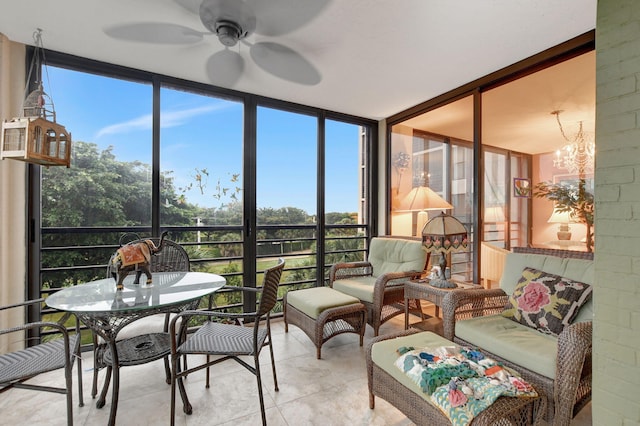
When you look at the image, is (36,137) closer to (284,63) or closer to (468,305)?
(284,63)

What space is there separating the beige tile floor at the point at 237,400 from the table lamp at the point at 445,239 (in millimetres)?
1040

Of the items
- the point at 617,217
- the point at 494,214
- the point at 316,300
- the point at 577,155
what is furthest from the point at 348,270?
the point at 617,217

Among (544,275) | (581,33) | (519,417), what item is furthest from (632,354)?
(581,33)

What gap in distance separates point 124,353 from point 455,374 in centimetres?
193

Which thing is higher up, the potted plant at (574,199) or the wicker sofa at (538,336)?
the potted plant at (574,199)

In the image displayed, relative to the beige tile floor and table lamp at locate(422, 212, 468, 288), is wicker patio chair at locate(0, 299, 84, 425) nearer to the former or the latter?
the beige tile floor

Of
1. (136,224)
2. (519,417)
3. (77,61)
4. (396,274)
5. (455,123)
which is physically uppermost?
(77,61)

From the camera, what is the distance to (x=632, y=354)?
1.13 m

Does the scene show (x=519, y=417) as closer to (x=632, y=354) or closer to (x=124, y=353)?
(x=632, y=354)

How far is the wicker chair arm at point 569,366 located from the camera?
1420mm

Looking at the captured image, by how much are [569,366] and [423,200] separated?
93.8 inches

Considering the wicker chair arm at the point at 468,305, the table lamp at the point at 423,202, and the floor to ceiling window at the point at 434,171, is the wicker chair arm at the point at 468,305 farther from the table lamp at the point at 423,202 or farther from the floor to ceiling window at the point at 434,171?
the table lamp at the point at 423,202

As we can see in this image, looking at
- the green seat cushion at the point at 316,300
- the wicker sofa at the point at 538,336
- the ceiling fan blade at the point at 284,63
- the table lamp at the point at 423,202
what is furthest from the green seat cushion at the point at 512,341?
the ceiling fan blade at the point at 284,63

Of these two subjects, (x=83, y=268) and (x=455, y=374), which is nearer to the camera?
(x=455, y=374)
